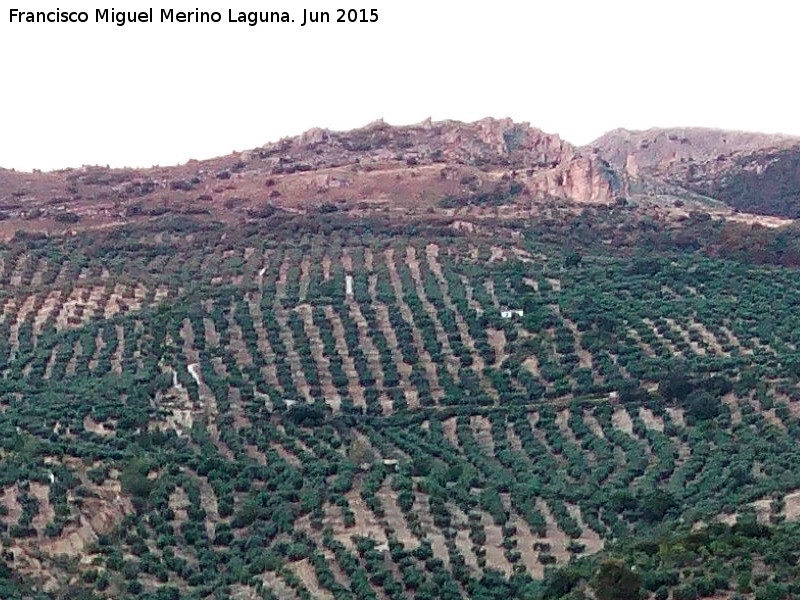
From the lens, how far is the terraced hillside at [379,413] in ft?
119

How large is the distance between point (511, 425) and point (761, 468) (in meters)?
9.95

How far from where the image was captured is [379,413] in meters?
51.3

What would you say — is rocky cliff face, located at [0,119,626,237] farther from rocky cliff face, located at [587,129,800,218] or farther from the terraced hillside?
rocky cliff face, located at [587,129,800,218]

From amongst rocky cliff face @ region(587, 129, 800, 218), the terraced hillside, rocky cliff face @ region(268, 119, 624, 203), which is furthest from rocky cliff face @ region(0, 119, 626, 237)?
rocky cliff face @ region(587, 129, 800, 218)

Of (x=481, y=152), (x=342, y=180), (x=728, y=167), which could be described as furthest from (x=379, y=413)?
(x=728, y=167)

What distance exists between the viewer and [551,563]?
37062 millimetres

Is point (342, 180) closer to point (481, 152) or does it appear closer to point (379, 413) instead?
point (481, 152)

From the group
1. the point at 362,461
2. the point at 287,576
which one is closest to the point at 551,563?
the point at 287,576


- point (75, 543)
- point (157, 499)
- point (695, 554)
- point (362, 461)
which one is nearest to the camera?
point (695, 554)

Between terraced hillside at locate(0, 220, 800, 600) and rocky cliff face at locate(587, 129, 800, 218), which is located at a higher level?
rocky cliff face at locate(587, 129, 800, 218)

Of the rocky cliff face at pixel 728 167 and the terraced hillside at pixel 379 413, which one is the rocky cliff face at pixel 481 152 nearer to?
the rocky cliff face at pixel 728 167

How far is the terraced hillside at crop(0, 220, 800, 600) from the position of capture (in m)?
36.4

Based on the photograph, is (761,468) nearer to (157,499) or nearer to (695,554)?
(695,554)

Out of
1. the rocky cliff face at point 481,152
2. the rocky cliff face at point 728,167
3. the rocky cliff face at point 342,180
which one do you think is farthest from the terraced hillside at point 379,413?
the rocky cliff face at point 728,167
